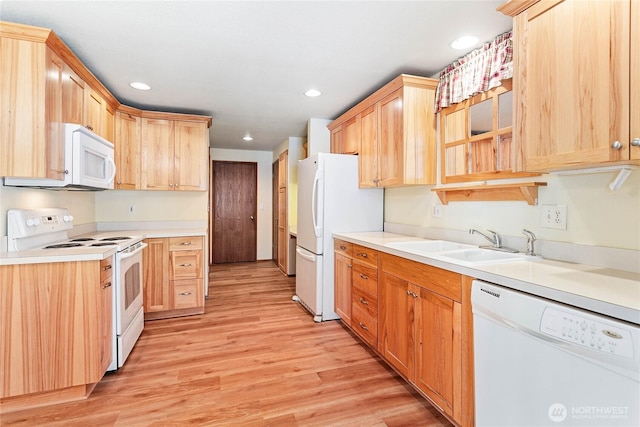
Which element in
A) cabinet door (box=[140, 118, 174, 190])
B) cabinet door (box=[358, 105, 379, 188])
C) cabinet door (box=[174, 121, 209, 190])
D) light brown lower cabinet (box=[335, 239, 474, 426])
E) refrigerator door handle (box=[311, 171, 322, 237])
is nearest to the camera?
light brown lower cabinet (box=[335, 239, 474, 426])

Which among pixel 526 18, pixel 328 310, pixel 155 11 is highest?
pixel 155 11

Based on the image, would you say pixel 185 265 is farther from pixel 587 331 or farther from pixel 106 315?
pixel 587 331

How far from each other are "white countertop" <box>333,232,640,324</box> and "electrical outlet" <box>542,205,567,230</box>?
20 cm

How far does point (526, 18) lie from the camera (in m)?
1.50

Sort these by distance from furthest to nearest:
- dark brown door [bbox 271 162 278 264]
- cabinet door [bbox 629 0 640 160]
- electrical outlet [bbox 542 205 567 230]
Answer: dark brown door [bbox 271 162 278 264]
electrical outlet [bbox 542 205 567 230]
cabinet door [bbox 629 0 640 160]


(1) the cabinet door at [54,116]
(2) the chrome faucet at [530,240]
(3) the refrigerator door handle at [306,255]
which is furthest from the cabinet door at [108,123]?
(2) the chrome faucet at [530,240]

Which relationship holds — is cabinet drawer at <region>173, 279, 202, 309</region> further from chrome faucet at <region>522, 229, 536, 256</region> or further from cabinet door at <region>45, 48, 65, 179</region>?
chrome faucet at <region>522, 229, 536, 256</region>

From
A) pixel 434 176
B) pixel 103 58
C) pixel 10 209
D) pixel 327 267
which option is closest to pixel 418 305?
pixel 434 176

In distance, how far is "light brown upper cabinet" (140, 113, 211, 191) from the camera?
3486 millimetres

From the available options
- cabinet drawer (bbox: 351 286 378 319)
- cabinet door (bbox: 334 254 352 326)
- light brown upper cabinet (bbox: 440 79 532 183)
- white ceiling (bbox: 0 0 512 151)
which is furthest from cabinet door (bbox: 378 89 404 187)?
cabinet drawer (bbox: 351 286 378 319)

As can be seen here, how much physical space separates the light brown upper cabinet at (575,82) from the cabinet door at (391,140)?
1103 millimetres

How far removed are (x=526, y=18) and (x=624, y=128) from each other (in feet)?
2.37

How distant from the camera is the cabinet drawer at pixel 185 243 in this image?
3268 millimetres

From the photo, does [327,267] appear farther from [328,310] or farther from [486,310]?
[486,310]
